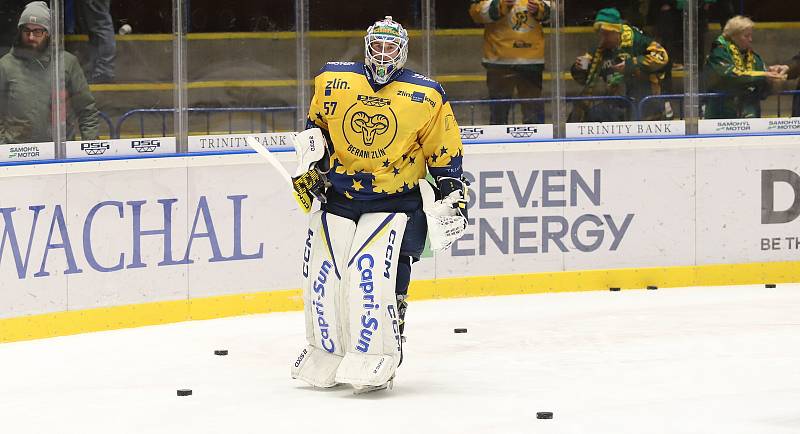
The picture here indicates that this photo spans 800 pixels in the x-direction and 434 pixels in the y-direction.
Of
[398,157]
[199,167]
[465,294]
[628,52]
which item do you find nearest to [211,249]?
[199,167]

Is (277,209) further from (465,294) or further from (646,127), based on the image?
(646,127)

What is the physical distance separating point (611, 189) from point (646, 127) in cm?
48

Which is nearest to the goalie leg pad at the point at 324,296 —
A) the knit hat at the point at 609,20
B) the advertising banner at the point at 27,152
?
the advertising banner at the point at 27,152

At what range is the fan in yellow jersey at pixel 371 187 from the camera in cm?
639

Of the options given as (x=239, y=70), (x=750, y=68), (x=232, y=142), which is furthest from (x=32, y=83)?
(x=750, y=68)

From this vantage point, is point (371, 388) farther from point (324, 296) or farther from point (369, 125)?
point (369, 125)

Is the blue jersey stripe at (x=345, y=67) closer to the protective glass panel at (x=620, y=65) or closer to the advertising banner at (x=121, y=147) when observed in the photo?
the advertising banner at (x=121, y=147)

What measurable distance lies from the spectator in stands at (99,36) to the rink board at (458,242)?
518 millimetres

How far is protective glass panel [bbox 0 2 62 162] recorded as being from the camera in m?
7.87

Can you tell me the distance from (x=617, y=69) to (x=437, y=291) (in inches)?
69.9

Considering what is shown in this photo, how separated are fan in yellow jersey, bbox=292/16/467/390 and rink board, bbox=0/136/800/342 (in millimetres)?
1744

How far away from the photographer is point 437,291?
920cm

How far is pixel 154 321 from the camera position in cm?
827

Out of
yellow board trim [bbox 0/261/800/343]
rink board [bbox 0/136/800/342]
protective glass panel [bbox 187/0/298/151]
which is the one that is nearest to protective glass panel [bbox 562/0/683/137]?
rink board [bbox 0/136/800/342]
